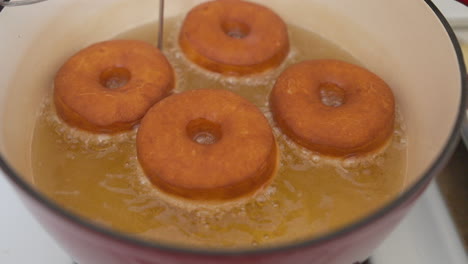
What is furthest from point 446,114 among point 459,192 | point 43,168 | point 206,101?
point 43,168

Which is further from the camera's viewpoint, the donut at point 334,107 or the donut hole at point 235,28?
the donut hole at point 235,28

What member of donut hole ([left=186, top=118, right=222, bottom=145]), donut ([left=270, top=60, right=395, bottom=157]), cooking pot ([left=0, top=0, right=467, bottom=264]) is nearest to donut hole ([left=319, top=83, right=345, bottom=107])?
donut ([left=270, top=60, right=395, bottom=157])

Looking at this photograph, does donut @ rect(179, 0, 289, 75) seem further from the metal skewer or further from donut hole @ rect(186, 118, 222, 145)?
donut hole @ rect(186, 118, 222, 145)

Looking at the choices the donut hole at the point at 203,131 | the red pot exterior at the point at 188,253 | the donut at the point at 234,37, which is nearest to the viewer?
the red pot exterior at the point at 188,253

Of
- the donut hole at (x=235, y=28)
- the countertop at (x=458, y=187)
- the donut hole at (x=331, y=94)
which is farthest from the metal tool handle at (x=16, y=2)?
the countertop at (x=458, y=187)

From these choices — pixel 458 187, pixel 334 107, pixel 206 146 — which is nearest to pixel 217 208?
pixel 206 146

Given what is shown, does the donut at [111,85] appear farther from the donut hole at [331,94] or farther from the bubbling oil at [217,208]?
the donut hole at [331,94]

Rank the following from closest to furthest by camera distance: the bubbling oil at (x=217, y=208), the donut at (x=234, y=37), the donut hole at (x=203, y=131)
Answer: the bubbling oil at (x=217, y=208), the donut hole at (x=203, y=131), the donut at (x=234, y=37)
